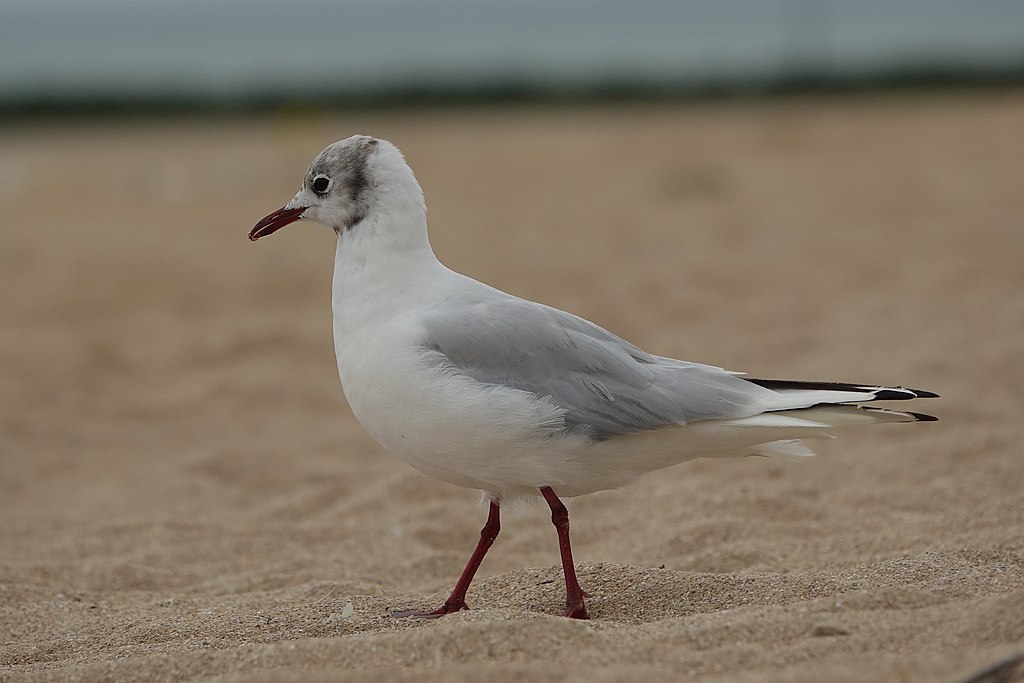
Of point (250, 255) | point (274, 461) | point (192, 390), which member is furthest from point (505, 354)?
point (250, 255)

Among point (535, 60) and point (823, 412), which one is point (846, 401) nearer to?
point (823, 412)

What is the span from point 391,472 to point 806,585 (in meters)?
2.53

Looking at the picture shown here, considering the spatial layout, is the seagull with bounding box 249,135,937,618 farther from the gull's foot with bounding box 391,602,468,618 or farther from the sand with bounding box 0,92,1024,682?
the sand with bounding box 0,92,1024,682

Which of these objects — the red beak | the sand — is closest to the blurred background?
the sand

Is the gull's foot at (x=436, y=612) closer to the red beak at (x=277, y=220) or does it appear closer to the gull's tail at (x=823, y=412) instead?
the gull's tail at (x=823, y=412)

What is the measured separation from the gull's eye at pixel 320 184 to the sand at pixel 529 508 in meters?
1.12

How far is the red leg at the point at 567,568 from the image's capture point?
329 cm

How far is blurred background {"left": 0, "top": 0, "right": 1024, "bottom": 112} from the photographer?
2261cm

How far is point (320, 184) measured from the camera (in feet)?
11.8

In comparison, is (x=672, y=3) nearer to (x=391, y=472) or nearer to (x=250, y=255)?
(x=250, y=255)

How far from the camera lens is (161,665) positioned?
286 centimetres

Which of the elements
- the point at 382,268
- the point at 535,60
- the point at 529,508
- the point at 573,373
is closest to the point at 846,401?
the point at 573,373

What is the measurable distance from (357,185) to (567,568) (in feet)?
4.14

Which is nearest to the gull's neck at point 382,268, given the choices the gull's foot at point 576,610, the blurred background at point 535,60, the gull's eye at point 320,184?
the gull's eye at point 320,184
